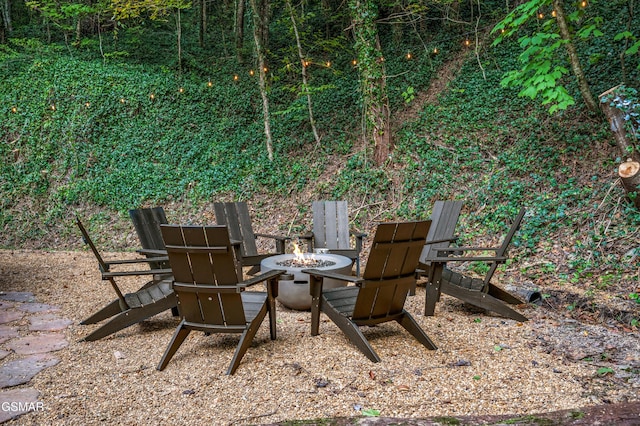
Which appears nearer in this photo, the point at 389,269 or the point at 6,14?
the point at 389,269

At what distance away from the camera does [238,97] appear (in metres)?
12.0

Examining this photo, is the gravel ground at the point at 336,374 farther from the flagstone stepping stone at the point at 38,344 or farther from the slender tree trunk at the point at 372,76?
the slender tree trunk at the point at 372,76

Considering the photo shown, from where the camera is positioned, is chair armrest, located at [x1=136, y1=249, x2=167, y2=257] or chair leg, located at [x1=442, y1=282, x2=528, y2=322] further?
chair armrest, located at [x1=136, y1=249, x2=167, y2=257]

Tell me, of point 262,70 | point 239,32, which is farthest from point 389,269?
point 239,32

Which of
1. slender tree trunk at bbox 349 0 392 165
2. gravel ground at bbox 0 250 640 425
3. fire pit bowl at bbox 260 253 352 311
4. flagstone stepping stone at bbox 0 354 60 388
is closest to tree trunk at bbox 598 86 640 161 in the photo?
gravel ground at bbox 0 250 640 425

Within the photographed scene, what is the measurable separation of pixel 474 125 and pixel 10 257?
28.6ft

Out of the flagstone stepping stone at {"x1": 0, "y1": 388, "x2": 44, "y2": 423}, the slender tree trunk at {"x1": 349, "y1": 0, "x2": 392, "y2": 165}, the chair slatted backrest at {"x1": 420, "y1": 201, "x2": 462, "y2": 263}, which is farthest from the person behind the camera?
the slender tree trunk at {"x1": 349, "y1": 0, "x2": 392, "y2": 165}

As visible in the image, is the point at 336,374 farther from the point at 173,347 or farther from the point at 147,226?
the point at 147,226

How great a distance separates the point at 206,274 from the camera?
3.14 metres

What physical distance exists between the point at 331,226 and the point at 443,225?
1.56 meters

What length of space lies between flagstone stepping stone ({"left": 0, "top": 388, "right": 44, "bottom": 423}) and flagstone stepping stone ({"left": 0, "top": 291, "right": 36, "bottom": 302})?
2624 mm

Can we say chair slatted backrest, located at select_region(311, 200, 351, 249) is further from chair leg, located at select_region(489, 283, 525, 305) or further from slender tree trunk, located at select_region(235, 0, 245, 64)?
slender tree trunk, located at select_region(235, 0, 245, 64)

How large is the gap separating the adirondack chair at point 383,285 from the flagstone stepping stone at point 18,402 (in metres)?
2.03

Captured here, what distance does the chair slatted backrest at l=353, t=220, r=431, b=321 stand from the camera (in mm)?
3254
